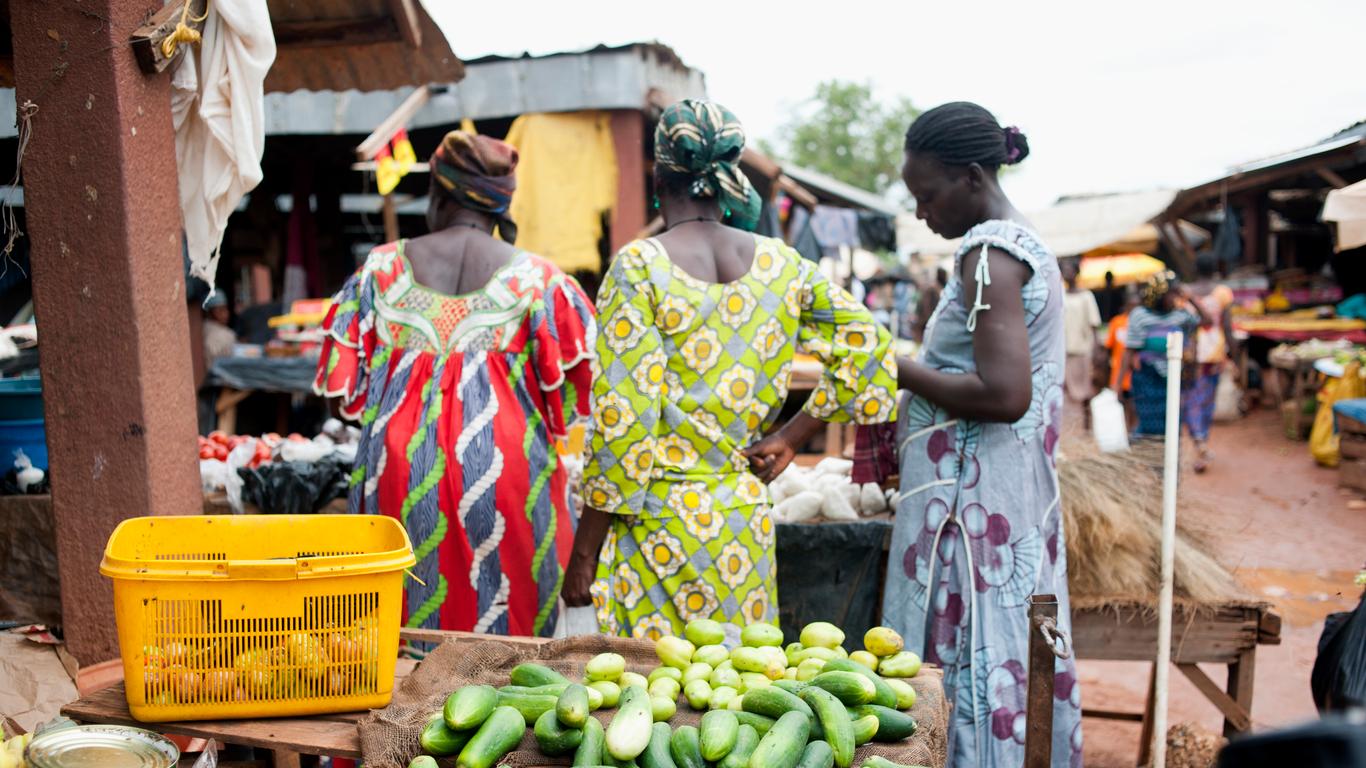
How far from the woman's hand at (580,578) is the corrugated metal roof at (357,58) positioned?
2.26 meters

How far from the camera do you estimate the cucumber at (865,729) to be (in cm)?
174

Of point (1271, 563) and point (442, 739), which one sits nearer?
point (442, 739)

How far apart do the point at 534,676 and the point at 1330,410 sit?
11.1 meters

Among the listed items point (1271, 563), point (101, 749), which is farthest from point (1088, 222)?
point (101, 749)

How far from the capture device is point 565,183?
8.23 meters

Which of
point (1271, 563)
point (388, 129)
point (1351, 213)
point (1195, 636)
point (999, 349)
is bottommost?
point (1271, 563)

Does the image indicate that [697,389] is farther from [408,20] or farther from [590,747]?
[408,20]

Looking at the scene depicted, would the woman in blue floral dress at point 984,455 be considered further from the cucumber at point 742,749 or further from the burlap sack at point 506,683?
the cucumber at point 742,749

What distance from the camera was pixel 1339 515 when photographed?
861 centimetres

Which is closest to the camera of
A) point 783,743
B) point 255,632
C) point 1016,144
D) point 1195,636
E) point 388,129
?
point 783,743

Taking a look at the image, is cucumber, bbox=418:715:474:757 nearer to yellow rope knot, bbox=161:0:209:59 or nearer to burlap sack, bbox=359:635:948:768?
burlap sack, bbox=359:635:948:768

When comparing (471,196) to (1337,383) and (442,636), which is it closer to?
(442,636)

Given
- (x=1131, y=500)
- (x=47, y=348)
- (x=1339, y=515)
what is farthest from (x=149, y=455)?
(x=1339, y=515)

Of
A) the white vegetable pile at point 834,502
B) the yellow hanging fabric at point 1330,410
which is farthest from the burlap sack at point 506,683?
the yellow hanging fabric at point 1330,410
